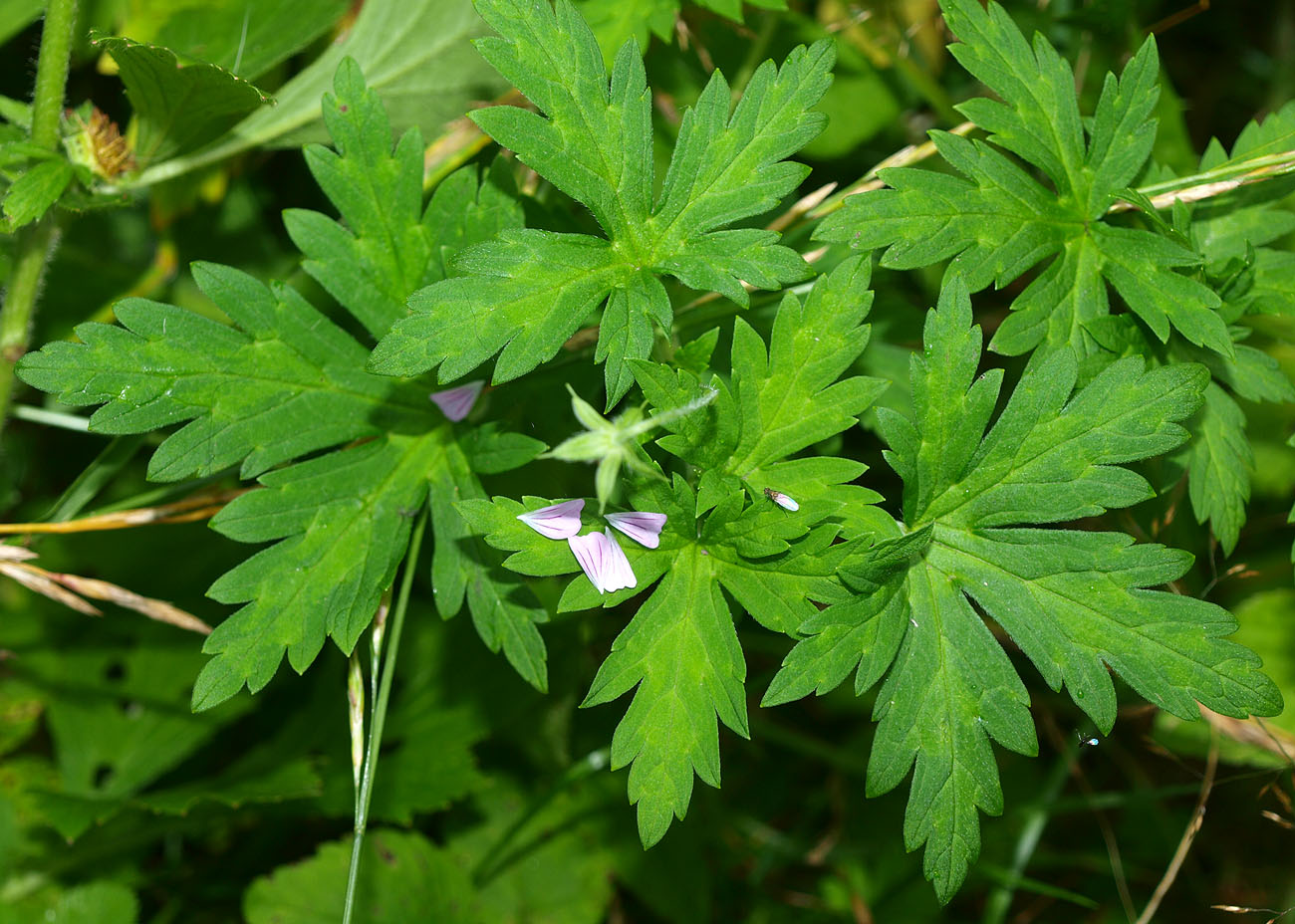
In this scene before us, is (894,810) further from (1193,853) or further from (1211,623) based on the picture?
(1211,623)

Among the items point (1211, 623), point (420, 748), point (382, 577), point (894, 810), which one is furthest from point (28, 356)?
point (894, 810)

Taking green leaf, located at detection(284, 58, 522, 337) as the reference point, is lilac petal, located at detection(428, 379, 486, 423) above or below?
below

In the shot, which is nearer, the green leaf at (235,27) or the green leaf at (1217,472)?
the green leaf at (1217,472)

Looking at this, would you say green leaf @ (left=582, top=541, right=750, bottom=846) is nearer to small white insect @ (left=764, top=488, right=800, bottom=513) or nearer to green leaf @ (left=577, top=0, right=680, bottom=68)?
small white insect @ (left=764, top=488, right=800, bottom=513)

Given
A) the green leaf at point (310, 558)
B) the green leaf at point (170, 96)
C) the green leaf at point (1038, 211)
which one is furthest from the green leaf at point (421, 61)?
the green leaf at point (1038, 211)

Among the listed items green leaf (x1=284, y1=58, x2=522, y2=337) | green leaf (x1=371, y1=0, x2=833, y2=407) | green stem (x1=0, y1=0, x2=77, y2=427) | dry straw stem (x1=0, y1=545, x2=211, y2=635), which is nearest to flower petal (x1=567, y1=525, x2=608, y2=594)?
green leaf (x1=371, y1=0, x2=833, y2=407)

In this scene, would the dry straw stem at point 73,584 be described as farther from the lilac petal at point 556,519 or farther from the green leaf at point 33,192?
the lilac petal at point 556,519
